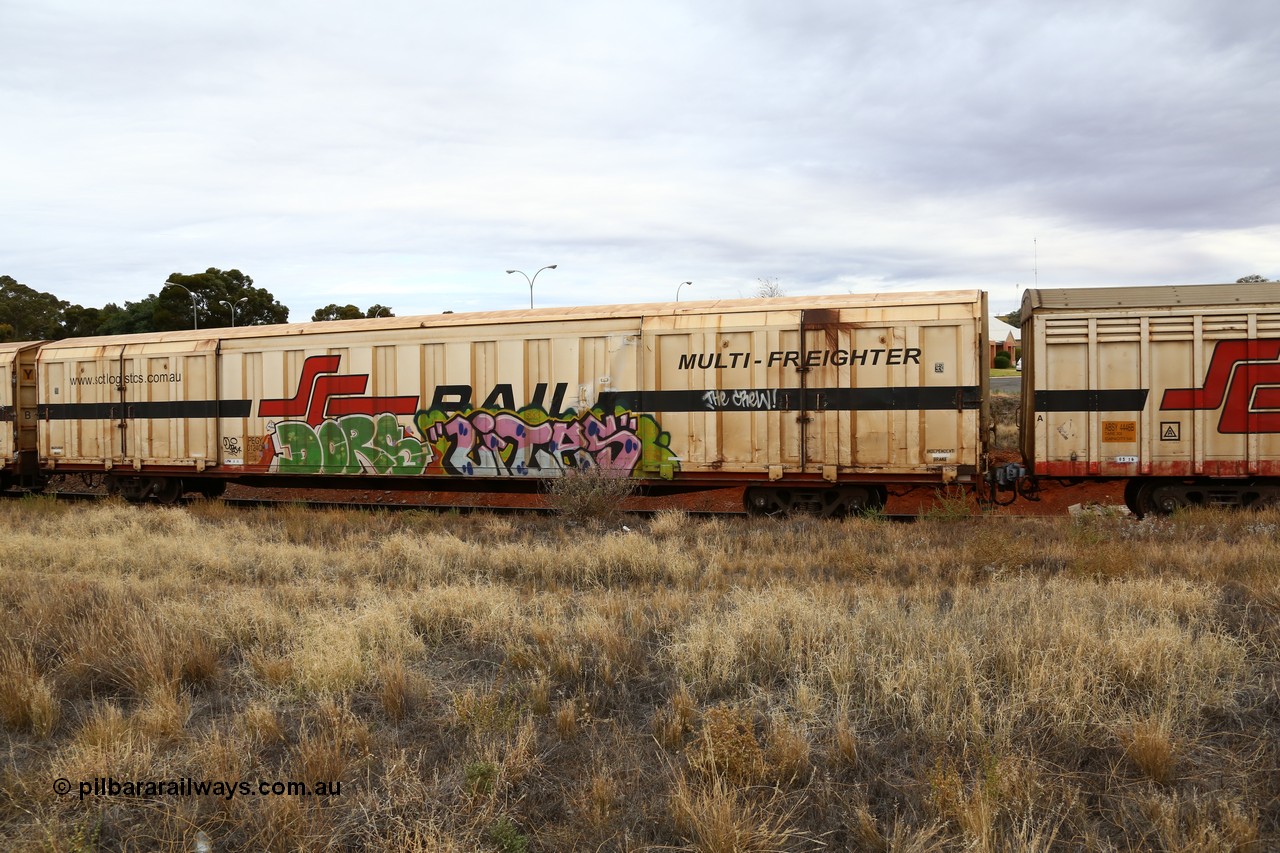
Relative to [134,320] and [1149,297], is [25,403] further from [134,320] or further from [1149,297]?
[134,320]

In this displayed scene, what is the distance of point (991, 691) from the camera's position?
15.8ft

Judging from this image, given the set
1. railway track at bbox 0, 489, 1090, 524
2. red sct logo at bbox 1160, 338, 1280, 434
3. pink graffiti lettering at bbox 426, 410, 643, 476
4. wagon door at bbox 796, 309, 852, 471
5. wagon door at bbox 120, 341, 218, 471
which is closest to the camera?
red sct logo at bbox 1160, 338, 1280, 434

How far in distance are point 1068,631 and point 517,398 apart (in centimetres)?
999

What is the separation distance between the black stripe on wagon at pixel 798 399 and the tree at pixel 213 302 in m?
48.4

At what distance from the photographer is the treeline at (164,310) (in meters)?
56.7

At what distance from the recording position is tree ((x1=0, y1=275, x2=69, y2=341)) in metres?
65.8

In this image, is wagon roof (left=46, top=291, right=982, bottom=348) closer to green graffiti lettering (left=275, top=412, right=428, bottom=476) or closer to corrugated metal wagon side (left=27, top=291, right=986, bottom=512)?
corrugated metal wagon side (left=27, top=291, right=986, bottom=512)

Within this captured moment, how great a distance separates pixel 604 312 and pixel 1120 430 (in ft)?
25.6

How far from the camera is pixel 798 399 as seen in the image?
12570 mm

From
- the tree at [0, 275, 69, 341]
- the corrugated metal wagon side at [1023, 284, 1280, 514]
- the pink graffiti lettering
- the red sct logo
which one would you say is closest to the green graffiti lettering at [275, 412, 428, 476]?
the pink graffiti lettering

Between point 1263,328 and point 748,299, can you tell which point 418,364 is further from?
point 1263,328

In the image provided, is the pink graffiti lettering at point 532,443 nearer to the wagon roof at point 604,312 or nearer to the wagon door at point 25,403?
the wagon roof at point 604,312

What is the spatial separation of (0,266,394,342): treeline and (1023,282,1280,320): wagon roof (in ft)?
168

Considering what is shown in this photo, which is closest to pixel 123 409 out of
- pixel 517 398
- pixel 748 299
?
pixel 517 398
